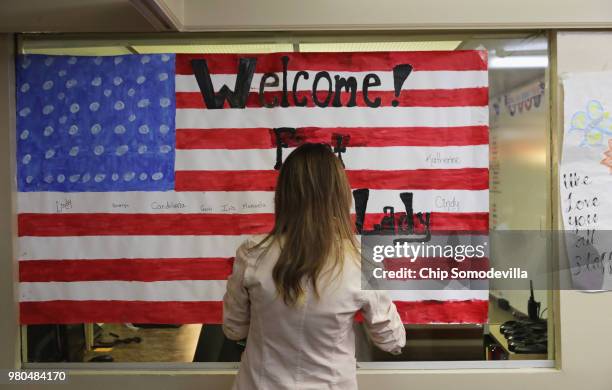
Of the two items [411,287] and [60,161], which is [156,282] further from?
[411,287]

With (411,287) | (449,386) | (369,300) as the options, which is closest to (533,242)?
(411,287)

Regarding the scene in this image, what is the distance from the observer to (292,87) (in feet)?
8.10

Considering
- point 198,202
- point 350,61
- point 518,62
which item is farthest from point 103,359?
point 518,62

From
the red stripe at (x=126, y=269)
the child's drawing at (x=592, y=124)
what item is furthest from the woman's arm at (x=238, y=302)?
the child's drawing at (x=592, y=124)

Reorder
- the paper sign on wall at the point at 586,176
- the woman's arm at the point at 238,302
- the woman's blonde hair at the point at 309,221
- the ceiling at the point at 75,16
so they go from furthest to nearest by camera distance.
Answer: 1. the paper sign on wall at the point at 586,176
2. the ceiling at the point at 75,16
3. the woman's arm at the point at 238,302
4. the woman's blonde hair at the point at 309,221

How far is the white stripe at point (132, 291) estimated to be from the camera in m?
2.47

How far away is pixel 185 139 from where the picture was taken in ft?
8.09

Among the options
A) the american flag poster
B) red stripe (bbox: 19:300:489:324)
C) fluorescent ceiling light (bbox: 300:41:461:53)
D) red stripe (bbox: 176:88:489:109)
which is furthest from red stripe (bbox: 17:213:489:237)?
fluorescent ceiling light (bbox: 300:41:461:53)

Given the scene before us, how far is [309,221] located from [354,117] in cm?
102

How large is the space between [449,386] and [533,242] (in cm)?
79

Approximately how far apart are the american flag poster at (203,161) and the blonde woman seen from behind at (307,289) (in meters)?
0.84

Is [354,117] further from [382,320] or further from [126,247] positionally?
[126,247]

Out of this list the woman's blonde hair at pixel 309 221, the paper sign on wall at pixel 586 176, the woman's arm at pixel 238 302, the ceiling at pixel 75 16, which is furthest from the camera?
the paper sign on wall at pixel 586 176

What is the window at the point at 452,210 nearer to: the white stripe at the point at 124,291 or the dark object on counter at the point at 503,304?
the dark object on counter at the point at 503,304
